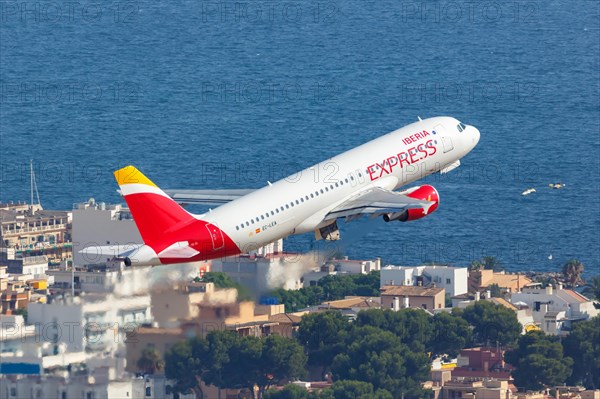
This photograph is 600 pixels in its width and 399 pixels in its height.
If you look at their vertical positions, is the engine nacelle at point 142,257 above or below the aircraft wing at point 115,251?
below

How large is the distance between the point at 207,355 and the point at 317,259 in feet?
149

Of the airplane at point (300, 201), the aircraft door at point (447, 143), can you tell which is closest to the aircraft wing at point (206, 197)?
the airplane at point (300, 201)

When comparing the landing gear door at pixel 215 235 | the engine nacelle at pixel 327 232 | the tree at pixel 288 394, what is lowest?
the tree at pixel 288 394

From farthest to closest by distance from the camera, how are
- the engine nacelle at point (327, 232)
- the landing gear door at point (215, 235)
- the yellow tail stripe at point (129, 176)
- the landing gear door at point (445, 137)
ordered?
1. the landing gear door at point (445, 137)
2. the engine nacelle at point (327, 232)
3. the landing gear door at point (215, 235)
4. the yellow tail stripe at point (129, 176)

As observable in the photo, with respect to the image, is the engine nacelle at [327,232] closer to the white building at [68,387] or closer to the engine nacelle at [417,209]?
the engine nacelle at [417,209]

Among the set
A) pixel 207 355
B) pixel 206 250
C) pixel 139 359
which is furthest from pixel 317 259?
pixel 207 355

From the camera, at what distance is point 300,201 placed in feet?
432

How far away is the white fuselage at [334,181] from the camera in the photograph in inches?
5064

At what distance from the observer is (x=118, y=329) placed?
142000mm

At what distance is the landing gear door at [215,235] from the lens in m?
127

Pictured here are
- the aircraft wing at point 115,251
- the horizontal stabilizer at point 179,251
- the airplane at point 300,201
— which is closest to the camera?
the aircraft wing at point 115,251

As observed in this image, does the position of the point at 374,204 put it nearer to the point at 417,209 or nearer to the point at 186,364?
the point at 417,209

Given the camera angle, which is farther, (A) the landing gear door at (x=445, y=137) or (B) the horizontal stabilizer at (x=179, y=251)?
(A) the landing gear door at (x=445, y=137)

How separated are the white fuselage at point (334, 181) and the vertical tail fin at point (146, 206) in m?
2.36
